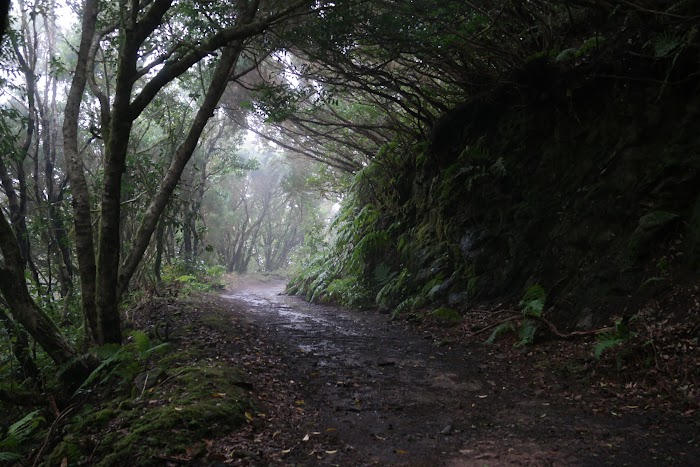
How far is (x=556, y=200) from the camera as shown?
7305 millimetres

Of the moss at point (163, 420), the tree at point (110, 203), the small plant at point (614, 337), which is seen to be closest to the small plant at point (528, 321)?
the small plant at point (614, 337)

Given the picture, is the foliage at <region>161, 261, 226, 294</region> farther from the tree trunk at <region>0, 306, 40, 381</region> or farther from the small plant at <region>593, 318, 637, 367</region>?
the small plant at <region>593, 318, 637, 367</region>

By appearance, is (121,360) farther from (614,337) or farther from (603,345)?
(614,337)

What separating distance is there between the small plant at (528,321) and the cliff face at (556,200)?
206mm

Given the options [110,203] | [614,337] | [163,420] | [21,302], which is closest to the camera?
[163,420]

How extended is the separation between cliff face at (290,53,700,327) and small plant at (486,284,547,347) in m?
0.21

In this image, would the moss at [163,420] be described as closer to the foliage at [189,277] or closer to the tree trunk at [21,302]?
the tree trunk at [21,302]

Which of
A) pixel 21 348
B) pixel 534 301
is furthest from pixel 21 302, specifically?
pixel 534 301

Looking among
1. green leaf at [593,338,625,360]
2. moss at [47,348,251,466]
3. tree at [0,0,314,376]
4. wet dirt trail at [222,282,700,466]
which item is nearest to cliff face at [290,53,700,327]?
green leaf at [593,338,625,360]

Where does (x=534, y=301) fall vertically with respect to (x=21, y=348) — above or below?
above

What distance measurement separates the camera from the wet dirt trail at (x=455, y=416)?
10.4ft

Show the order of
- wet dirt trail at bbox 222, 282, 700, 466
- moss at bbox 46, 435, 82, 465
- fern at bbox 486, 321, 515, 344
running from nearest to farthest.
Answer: wet dirt trail at bbox 222, 282, 700, 466, moss at bbox 46, 435, 82, 465, fern at bbox 486, 321, 515, 344

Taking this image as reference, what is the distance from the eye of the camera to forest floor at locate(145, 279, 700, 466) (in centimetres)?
319

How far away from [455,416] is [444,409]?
186 millimetres
